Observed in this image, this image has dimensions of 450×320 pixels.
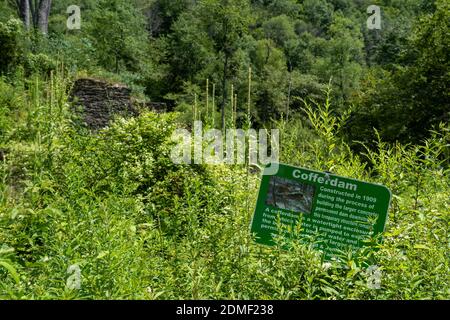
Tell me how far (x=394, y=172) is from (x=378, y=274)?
103 cm

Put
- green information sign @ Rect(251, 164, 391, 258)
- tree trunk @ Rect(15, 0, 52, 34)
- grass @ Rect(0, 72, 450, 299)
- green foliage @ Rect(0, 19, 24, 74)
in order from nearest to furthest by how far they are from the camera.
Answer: grass @ Rect(0, 72, 450, 299) < green information sign @ Rect(251, 164, 391, 258) < green foliage @ Rect(0, 19, 24, 74) < tree trunk @ Rect(15, 0, 52, 34)

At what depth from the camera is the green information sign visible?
113 inches

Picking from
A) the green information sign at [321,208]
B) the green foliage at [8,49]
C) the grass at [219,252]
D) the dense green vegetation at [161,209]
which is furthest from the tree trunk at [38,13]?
the green information sign at [321,208]

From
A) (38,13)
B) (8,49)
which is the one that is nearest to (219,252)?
(8,49)

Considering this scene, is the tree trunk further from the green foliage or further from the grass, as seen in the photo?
the grass

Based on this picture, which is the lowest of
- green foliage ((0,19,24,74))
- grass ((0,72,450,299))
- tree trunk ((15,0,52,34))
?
grass ((0,72,450,299))

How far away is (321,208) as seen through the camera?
292 cm

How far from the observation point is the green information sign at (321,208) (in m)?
2.87

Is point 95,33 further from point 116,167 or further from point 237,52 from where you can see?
point 116,167

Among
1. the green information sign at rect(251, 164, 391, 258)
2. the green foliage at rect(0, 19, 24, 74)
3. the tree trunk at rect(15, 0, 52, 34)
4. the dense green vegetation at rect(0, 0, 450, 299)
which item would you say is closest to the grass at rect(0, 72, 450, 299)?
the dense green vegetation at rect(0, 0, 450, 299)

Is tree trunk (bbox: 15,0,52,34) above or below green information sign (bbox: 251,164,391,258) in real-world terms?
above

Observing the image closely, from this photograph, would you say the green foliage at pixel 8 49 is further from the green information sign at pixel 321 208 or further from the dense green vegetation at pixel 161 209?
the green information sign at pixel 321 208

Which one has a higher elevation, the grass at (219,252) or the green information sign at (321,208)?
the green information sign at (321,208)
